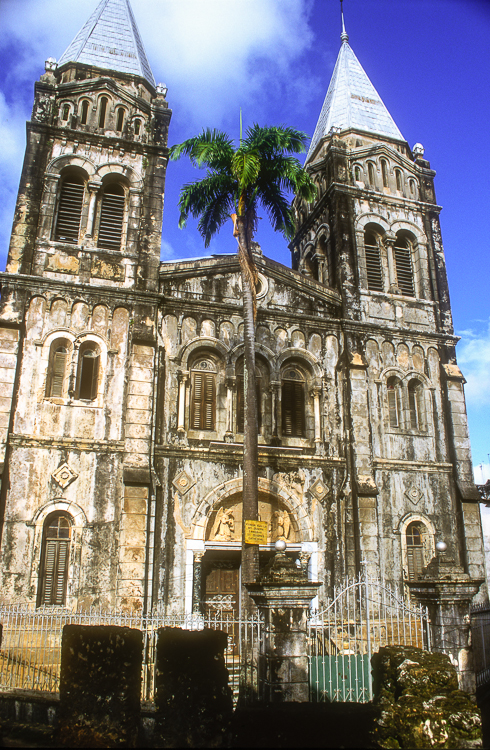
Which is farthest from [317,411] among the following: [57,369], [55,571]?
[55,571]

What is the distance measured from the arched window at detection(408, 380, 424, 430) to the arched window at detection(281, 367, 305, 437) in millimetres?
3728

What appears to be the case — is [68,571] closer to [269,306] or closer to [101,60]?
[269,306]

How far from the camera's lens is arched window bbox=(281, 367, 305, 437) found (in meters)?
18.6

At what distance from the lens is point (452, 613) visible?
409 inches

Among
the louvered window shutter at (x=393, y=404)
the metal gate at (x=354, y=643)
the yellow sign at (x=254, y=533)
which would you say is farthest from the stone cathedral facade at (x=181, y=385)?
the metal gate at (x=354, y=643)

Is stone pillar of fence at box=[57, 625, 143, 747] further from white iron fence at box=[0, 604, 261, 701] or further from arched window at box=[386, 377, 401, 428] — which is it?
arched window at box=[386, 377, 401, 428]

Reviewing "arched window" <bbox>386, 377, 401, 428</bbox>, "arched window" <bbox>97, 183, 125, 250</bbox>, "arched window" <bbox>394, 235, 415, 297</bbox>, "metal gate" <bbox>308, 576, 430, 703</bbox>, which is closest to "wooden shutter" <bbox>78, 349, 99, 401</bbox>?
"arched window" <bbox>97, 183, 125, 250</bbox>

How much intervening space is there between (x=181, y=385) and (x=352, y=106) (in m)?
15.1

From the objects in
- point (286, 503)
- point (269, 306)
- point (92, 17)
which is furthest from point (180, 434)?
point (92, 17)

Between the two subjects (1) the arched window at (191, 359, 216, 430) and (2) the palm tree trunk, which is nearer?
(2) the palm tree trunk

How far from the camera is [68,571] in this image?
1505 cm

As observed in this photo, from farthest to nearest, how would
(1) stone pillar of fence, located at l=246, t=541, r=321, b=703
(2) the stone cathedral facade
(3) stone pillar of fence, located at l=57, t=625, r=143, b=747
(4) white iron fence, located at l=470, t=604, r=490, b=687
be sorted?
(2) the stone cathedral facade < (4) white iron fence, located at l=470, t=604, r=490, b=687 < (1) stone pillar of fence, located at l=246, t=541, r=321, b=703 < (3) stone pillar of fence, located at l=57, t=625, r=143, b=747

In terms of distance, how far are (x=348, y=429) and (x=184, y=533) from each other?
6.04 m

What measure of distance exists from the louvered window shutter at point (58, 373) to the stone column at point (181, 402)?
331 centimetres
